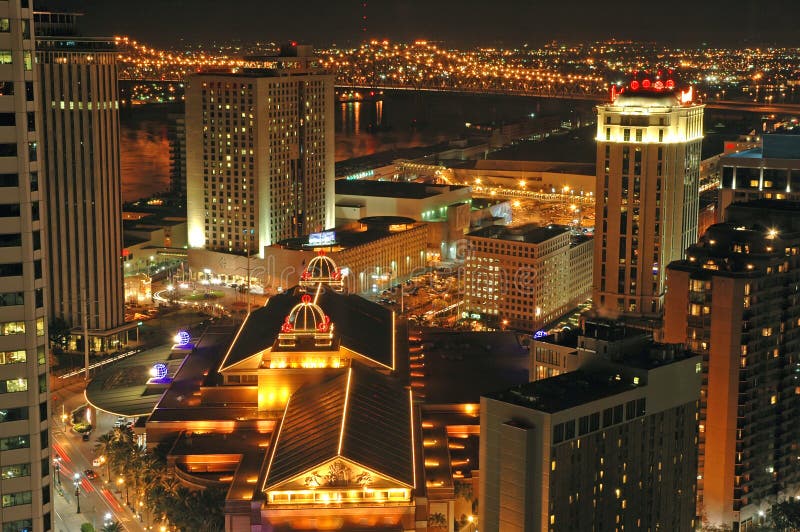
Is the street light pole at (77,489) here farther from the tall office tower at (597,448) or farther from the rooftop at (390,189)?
the rooftop at (390,189)

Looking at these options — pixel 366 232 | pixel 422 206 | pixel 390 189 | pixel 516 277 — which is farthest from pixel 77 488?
pixel 390 189

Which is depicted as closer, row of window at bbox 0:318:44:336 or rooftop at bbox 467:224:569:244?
row of window at bbox 0:318:44:336

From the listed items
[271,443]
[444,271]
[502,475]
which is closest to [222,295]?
[444,271]

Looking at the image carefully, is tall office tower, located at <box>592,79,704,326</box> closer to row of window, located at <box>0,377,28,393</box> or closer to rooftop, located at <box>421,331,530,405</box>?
rooftop, located at <box>421,331,530,405</box>

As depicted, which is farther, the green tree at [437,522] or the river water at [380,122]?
the river water at [380,122]

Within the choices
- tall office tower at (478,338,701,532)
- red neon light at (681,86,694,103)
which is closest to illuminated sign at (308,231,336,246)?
red neon light at (681,86,694,103)

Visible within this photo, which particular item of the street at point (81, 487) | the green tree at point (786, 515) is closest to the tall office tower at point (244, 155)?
the street at point (81, 487)
